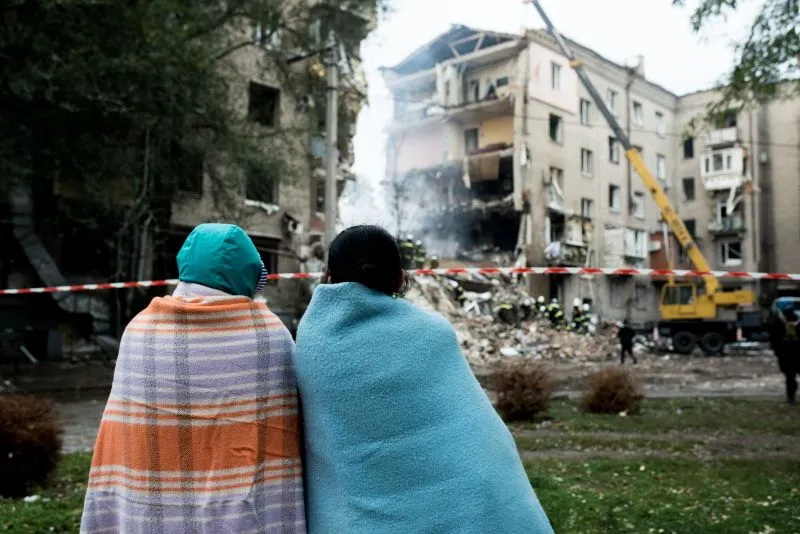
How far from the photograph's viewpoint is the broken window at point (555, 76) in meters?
43.1

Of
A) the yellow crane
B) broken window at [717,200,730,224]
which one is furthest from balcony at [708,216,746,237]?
the yellow crane

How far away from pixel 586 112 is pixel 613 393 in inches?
1486

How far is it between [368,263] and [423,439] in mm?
558

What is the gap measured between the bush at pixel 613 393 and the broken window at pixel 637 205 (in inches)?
1541

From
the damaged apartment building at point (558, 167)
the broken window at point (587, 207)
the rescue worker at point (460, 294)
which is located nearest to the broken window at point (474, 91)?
the damaged apartment building at point (558, 167)

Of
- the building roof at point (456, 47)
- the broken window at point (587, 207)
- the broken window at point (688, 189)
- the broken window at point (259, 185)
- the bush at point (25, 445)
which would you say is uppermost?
the building roof at point (456, 47)

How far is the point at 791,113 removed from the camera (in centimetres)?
4825

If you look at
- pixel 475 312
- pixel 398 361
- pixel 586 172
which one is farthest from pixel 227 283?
pixel 586 172

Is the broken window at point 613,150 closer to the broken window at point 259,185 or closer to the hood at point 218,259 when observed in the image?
the broken window at point 259,185

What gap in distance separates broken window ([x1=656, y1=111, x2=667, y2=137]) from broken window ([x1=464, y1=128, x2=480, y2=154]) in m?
15.2

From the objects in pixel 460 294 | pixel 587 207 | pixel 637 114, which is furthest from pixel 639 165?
pixel 637 114

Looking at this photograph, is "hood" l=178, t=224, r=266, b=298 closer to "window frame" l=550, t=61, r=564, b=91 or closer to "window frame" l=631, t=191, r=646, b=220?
"window frame" l=550, t=61, r=564, b=91

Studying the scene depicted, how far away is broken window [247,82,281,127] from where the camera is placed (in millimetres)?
28031

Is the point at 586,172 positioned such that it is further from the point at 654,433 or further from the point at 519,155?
the point at 654,433
